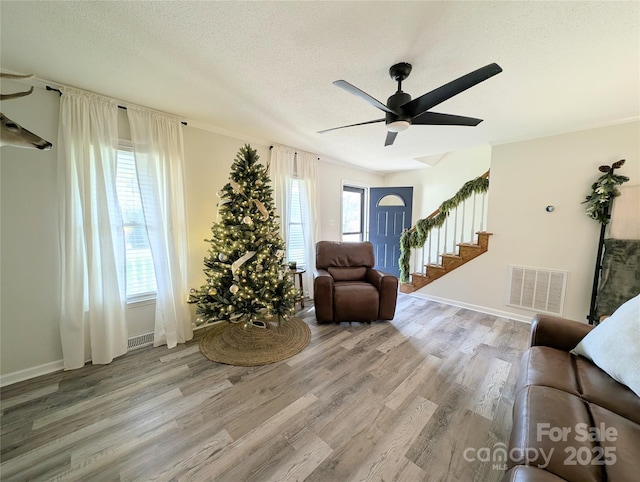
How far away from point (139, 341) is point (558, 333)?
3730mm

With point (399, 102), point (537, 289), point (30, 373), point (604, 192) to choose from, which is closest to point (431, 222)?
point (537, 289)

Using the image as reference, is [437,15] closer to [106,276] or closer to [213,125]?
[213,125]

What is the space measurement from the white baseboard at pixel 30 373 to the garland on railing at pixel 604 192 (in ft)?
18.7

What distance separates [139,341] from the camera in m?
2.48

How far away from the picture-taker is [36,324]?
199 cm

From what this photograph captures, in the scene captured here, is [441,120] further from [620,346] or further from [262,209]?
[262,209]

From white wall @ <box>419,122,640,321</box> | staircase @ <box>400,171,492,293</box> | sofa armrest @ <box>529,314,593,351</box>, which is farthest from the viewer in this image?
staircase @ <box>400,171,492,293</box>

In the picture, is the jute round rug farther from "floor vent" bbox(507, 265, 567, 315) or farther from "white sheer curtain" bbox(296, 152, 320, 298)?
"floor vent" bbox(507, 265, 567, 315)

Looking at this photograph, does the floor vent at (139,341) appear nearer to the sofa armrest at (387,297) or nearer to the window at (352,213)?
the sofa armrest at (387,297)

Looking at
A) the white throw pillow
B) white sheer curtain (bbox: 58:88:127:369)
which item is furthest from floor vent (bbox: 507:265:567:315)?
white sheer curtain (bbox: 58:88:127:369)

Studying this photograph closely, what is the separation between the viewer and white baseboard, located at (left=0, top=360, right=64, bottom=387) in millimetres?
1896

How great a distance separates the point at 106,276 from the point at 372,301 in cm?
283

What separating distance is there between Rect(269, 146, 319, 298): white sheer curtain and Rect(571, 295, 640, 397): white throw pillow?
3.10 metres

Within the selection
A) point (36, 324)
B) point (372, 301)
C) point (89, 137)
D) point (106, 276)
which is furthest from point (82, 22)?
point (372, 301)
